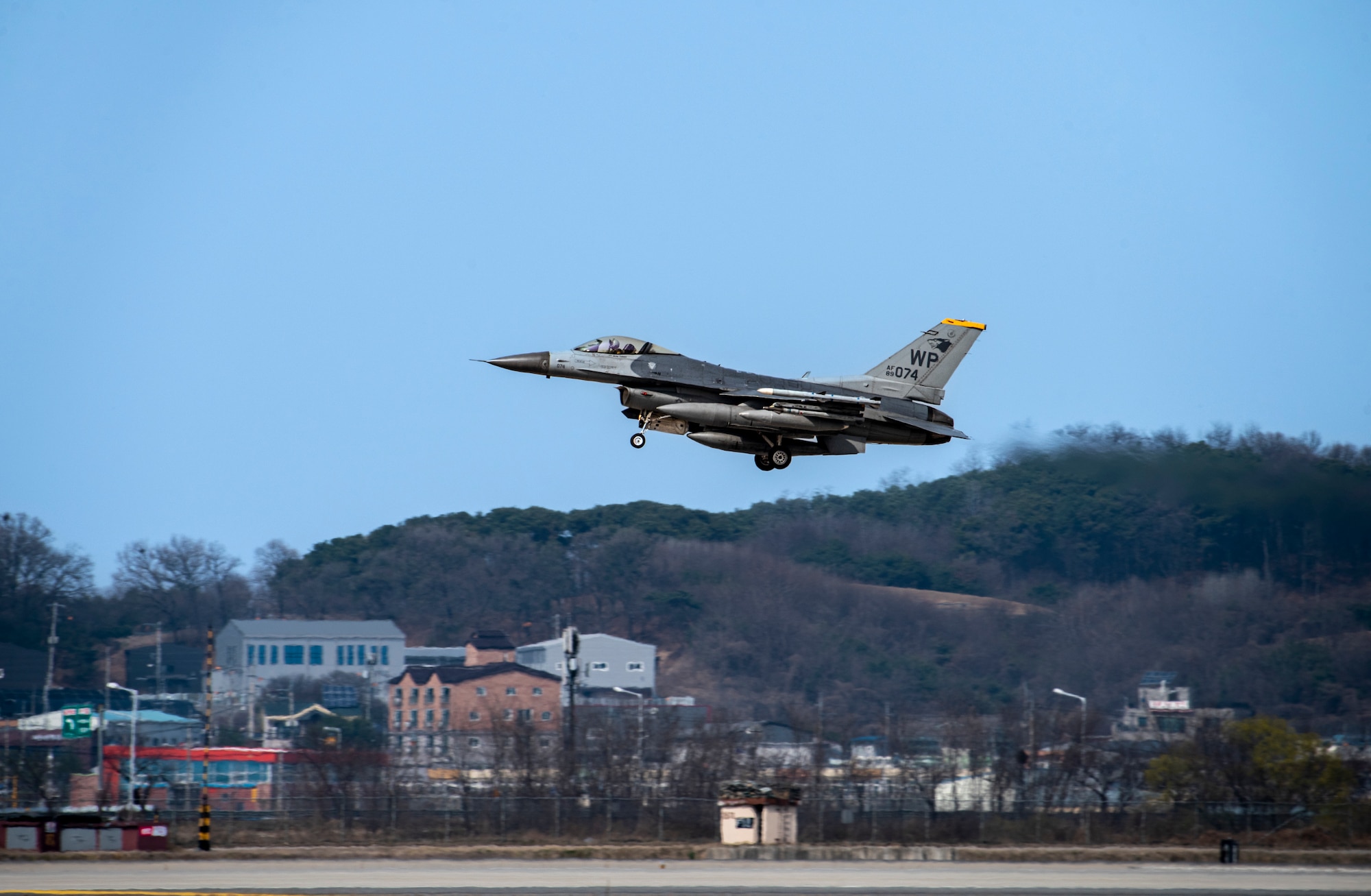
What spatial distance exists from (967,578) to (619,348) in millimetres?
66490

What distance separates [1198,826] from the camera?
43062 millimetres

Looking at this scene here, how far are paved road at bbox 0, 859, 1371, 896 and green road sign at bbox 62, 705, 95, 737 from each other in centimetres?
2810

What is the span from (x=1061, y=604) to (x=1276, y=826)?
4155 centimetres

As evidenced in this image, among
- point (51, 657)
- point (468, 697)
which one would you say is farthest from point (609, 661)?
point (51, 657)

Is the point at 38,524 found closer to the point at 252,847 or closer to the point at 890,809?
the point at 252,847

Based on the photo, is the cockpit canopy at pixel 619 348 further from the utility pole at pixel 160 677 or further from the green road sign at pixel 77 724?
the utility pole at pixel 160 677

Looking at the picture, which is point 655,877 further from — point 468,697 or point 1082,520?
point 1082,520

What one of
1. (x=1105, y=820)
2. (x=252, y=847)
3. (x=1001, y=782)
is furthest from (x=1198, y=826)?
(x=252, y=847)

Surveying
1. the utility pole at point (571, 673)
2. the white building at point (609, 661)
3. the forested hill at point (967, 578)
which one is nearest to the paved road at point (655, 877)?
the utility pole at point (571, 673)

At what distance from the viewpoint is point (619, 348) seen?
3488 centimetres

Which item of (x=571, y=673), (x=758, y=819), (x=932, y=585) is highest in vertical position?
(x=932, y=585)

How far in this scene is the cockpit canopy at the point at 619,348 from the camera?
34.8 m

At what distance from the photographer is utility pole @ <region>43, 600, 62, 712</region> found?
7869 cm

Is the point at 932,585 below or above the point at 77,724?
above
